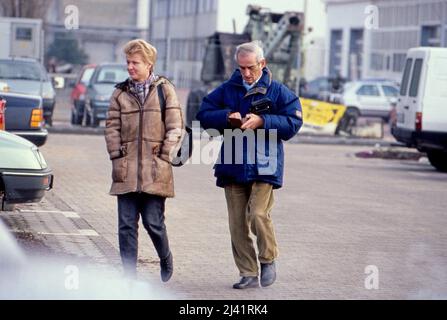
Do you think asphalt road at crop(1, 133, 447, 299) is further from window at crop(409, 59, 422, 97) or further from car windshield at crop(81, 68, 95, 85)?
car windshield at crop(81, 68, 95, 85)

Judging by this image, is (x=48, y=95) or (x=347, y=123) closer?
(x=48, y=95)

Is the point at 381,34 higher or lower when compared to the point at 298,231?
higher

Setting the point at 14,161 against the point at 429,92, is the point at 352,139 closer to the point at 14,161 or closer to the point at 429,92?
the point at 429,92

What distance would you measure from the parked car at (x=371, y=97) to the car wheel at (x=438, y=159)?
1824 cm

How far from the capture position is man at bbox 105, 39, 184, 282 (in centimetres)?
930

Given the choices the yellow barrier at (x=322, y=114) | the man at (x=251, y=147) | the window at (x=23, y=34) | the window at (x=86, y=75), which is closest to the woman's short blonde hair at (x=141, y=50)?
the man at (x=251, y=147)

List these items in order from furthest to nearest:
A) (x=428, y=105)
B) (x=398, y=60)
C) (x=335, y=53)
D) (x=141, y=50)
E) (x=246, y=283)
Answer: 1. (x=335, y=53)
2. (x=398, y=60)
3. (x=428, y=105)
4. (x=246, y=283)
5. (x=141, y=50)

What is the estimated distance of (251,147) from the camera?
31.8ft

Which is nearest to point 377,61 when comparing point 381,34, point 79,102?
point 381,34

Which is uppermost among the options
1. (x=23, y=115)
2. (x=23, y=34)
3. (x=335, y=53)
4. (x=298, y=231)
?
(x=23, y=34)

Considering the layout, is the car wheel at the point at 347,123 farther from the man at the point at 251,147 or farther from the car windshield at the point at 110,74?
the man at the point at 251,147

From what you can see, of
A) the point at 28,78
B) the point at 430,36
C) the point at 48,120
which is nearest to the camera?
the point at 28,78

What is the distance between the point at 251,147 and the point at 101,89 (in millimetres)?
21739

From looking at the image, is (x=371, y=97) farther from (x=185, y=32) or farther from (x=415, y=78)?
(x=185, y=32)
